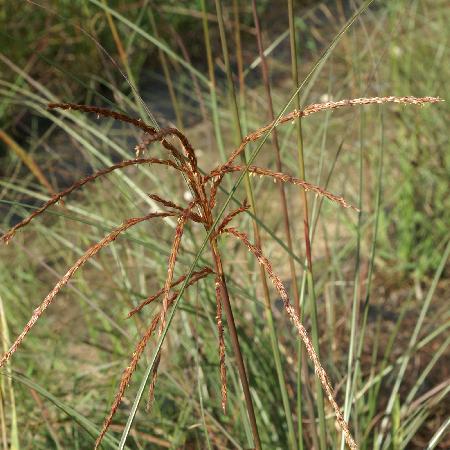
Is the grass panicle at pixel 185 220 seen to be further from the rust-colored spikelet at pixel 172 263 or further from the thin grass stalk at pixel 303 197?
the thin grass stalk at pixel 303 197

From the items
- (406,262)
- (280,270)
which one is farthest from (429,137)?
(280,270)

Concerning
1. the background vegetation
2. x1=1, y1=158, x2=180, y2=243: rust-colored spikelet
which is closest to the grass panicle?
x1=1, y1=158, x2=180, y2=243: rust-colored spikelet

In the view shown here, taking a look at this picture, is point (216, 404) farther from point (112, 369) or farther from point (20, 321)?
point (20, 321)

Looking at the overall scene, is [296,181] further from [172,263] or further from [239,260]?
[239,260]

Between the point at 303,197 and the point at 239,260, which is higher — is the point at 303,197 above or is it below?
above

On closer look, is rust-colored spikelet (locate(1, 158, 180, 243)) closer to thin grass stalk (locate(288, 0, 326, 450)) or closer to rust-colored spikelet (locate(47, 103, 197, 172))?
rust-colored spikelet (locate(47, 103, 197, 172))

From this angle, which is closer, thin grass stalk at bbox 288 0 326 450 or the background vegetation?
thin grass stalk at bbox 288 0 326 450

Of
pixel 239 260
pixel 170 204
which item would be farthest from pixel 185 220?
pixel 239 260

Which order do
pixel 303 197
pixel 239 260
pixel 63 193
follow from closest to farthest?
1. pixel 63 193
2. pixel 303 197
3. pixel 239 260
